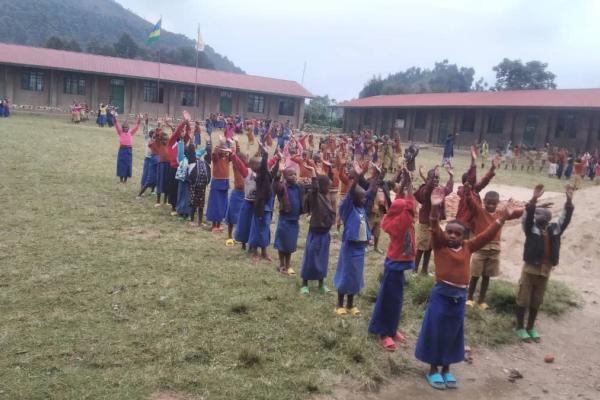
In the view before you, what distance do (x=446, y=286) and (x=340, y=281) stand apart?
130 cm

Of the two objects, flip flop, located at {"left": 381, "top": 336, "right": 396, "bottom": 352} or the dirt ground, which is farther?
flip flop, located at {"left": 381, "top": 336, "right": 396, "bottom": 352}

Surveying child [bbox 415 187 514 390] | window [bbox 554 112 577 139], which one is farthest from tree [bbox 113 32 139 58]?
child [bbox 415 187 514 390]

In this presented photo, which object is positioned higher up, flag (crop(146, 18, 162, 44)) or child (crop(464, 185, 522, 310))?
flag (crop(146, 18, 162, 44))

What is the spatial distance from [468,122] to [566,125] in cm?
633

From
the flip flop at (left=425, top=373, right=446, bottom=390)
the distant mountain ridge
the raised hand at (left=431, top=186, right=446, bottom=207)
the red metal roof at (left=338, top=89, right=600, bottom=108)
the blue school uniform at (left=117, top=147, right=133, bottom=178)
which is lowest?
the flip flop at (left=425, top=373, right=446, bottom=390)

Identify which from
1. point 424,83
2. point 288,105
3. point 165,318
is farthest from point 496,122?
point 424,83

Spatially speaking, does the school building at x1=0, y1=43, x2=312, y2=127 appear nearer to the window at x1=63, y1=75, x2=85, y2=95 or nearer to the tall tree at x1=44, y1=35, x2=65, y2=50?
the window at x1=63, y1=75, x2=85, y2=95

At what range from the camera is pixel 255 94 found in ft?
124

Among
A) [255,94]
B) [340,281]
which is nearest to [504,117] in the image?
[255,94]

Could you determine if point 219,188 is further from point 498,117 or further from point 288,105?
point 288,105

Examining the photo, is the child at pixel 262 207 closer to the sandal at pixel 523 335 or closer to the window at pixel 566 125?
the sandal at pixel 523 335

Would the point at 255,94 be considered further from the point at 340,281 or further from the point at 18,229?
the point at 340,281

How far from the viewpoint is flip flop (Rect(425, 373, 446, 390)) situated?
4.23 meters

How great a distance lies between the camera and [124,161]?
11.7m
